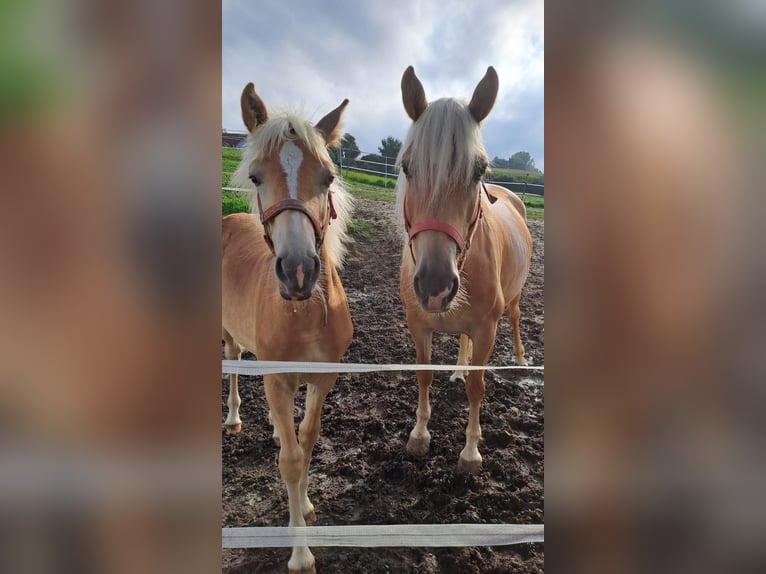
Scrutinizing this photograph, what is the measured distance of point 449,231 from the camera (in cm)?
119

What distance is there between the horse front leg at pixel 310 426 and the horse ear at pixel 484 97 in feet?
3.83

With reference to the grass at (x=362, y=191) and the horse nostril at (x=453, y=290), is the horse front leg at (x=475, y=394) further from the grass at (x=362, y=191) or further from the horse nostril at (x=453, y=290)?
the grass at (x=362, y=191)

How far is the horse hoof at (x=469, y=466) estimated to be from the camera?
1604mm

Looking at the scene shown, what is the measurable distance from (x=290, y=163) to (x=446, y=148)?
56cm

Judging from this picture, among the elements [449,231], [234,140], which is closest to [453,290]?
[449,231]

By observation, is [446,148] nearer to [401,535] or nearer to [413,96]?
[413,96]

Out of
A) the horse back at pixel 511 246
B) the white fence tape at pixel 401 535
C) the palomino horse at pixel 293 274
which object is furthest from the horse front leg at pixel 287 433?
the horse back at pixel 511 246

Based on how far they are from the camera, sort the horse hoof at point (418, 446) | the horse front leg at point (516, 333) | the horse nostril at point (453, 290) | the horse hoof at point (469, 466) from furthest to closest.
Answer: the horse front leg at point (516, 333) → the horse hoof at point (418, 446) → the horse hoof at point (469, 466) → the horse nostril at point (453, 290)
